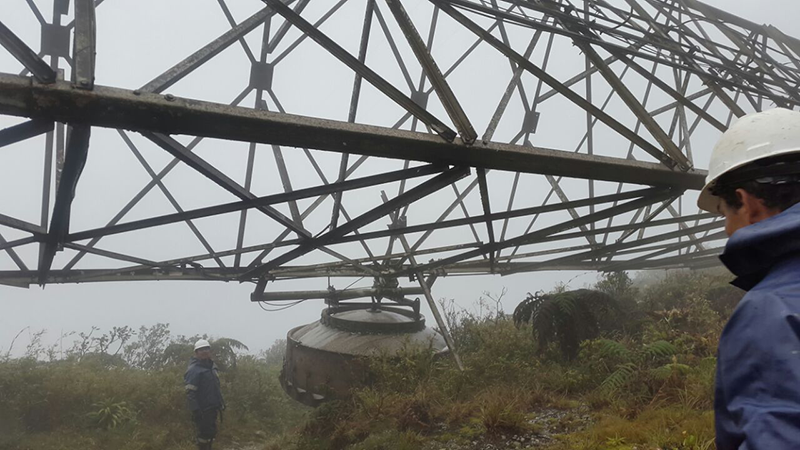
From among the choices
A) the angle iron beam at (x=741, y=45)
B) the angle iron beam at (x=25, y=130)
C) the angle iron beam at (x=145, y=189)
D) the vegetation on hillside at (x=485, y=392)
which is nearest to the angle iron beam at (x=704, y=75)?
the angle iron beam at (x=741, y=45)

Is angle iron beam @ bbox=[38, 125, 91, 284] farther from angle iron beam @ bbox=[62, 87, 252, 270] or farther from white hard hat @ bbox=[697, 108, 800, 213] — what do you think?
white hard hat @ bbox=[697, 108, 800, 213]

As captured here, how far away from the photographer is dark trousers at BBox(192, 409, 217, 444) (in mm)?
8430

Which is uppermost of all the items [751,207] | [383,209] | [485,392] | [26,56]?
[26,56]

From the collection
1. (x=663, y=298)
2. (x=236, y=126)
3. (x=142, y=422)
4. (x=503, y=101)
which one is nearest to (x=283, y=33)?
(x=503, y=101)

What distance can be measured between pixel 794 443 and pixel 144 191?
6768mm

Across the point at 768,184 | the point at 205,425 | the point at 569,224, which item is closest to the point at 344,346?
the point at 205,425

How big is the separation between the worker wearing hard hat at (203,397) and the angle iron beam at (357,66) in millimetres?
7115

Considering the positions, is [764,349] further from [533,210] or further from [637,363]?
[637,363]

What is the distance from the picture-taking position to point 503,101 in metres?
4.98

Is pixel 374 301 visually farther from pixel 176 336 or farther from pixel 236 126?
pixel 176 336

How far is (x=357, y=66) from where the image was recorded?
362 centimetres

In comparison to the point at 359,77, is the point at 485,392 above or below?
below

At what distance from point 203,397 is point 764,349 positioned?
364 inches

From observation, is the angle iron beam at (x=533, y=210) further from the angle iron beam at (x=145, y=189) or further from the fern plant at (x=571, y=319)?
the angle iron beam at (x=145, y=189)
